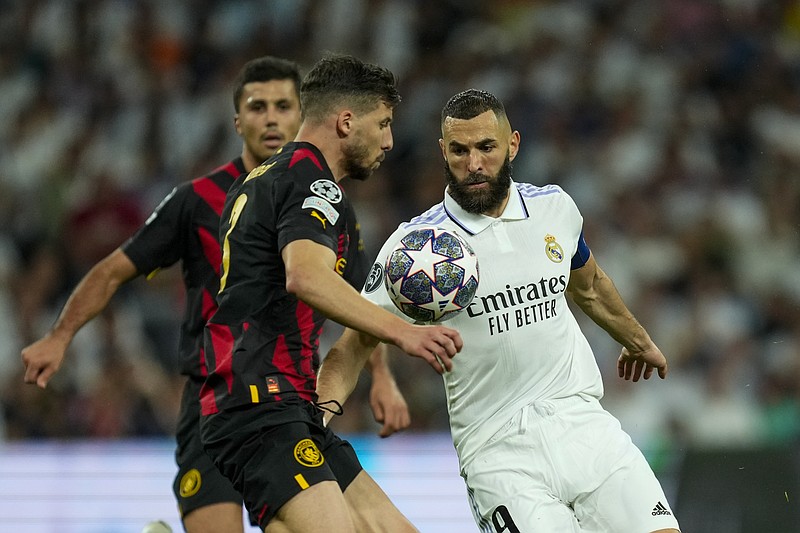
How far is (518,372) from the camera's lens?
497 centimetres

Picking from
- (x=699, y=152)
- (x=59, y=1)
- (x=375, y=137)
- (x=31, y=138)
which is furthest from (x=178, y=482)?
(x=59, y=1)

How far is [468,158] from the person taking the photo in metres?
5.02

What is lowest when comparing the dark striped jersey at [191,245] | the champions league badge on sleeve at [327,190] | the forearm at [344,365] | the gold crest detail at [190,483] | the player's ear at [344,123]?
the gold crest detail at [190,483]

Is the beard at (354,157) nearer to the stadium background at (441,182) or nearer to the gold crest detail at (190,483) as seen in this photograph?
the gold crest detail at (190,483)

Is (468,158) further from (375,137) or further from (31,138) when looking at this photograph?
(31,138)

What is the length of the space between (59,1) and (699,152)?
6893mm

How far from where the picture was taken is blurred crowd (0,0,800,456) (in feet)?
31.2

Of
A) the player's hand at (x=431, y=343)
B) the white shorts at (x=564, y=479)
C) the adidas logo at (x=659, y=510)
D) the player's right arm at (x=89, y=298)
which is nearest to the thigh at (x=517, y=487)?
the white shorts at (x=564, y=479)

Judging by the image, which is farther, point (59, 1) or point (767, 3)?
point (59, 1)

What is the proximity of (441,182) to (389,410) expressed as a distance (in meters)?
5.19

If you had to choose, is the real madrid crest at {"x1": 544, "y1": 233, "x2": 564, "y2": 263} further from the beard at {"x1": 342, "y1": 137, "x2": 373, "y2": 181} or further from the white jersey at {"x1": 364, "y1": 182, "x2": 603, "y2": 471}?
the beard at {"x1": 342, "y1": 137, "x2": 373, "y2": 181}

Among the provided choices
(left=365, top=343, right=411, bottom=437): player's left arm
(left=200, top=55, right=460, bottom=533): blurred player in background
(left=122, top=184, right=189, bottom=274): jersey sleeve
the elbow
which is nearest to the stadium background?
(left=365, top=343, right=411, bottom=437): player's left arm

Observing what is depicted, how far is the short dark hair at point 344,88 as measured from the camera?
4.86m

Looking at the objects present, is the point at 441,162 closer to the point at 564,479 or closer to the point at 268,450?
the point at 564,479
